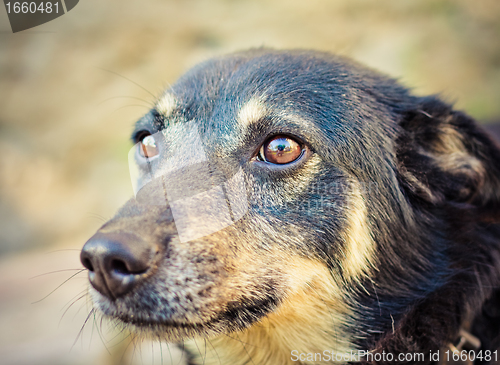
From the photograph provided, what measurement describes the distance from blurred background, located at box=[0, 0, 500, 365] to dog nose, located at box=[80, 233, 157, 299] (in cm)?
287

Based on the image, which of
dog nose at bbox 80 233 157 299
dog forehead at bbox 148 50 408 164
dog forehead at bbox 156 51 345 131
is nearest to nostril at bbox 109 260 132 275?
dog nose at bbox 80 233 157 299

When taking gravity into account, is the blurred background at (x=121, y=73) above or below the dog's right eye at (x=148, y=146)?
above

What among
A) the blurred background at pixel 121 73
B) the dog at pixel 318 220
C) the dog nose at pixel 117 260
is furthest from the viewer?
the blurred background at pixel 121 73

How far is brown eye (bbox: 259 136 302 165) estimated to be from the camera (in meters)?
2.06

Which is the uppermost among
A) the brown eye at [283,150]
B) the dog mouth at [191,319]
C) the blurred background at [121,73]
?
the blurred background at [121,73]

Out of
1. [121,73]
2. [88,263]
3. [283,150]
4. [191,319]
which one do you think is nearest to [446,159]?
[283,150]

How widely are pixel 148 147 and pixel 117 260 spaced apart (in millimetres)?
1204

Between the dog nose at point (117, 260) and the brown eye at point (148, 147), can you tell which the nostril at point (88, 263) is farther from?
the brown eye at point (148, 147)

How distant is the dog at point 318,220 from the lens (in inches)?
72.0

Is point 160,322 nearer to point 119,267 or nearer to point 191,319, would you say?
point 191,319

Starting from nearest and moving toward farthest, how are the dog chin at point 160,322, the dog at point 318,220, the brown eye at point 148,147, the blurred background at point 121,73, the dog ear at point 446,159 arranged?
the dog chin at point 160,322
the dog at point 318,220
the dog ear at point 446,159
the brown eye at point 148,147
the blurred background at point 121,73

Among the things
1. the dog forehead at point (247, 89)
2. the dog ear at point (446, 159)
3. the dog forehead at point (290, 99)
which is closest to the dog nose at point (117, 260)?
the dog forehead at point (290, 99)

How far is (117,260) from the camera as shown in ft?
5.16

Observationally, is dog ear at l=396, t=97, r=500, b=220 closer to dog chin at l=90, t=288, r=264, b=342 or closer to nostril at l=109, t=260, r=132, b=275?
dog chin at l=90, t=288, r=264, b=342
